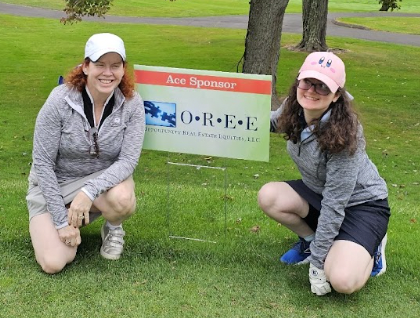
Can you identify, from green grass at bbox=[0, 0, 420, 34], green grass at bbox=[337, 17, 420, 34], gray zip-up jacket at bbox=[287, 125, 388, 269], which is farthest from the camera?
green grass at bbox=[0, 0, 420, 34]

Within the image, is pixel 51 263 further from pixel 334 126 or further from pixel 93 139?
pixel 334 126

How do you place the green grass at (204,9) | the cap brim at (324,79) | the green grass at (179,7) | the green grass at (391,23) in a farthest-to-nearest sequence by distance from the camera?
the green grass at (179,7) < the green grass at (204,9) < the green grass at (391,23) < the cap brim at (324,79)

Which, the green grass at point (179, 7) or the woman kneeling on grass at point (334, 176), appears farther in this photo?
the green grass at point (179, 7)

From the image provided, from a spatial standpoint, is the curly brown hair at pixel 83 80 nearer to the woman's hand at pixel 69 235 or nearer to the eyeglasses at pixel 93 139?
the eyeglasses at pixel 93 139

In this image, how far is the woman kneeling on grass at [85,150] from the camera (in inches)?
163

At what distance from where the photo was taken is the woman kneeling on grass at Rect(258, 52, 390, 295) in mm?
3812

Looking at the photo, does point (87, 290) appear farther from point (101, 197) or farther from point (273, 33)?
point (273, 33)

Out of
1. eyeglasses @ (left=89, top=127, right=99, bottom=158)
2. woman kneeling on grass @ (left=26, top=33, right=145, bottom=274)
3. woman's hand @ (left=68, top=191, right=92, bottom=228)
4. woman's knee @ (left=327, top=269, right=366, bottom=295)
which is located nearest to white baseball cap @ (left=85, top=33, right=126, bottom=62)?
woman kneeling on grass @ (left=26, top=33, right=145, bottom=274)

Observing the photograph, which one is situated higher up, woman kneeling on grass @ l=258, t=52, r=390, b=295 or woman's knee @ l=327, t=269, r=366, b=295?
woman kneeling on grass @ l=258, t=52, r=390, b=295

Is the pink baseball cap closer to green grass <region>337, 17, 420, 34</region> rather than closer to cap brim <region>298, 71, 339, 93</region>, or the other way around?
cap brim <region>298, 71, 339, 93</region>

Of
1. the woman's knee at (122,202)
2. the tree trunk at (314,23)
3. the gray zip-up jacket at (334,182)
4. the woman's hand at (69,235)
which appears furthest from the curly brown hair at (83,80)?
the tree trunk at (314,23)

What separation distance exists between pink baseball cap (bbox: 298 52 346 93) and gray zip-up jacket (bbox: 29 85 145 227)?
3.76 ft

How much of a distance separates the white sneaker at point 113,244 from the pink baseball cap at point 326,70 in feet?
5.11

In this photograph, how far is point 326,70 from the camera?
3809 mm
